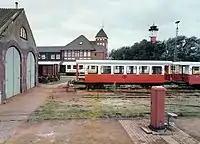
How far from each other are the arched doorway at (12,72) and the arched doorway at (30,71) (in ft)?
10.7

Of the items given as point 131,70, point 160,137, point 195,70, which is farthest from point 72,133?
point 195,70

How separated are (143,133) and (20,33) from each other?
15318 mm

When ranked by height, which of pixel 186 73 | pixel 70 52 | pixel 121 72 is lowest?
pixel 186 73

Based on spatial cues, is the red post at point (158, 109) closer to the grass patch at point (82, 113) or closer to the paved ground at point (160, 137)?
the paved ground at point (160, 137)

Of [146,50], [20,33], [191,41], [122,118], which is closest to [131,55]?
[146,50]

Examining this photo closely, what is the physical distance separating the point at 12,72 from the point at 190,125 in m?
12.8

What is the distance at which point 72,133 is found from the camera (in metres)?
9.12

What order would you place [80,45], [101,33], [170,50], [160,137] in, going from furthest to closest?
[101,33]
[80,45]
[170,50]
[160,137]

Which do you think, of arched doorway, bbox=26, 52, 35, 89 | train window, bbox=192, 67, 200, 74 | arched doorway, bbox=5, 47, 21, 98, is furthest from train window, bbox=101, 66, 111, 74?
train window, bbox=192, 67, 200, 74

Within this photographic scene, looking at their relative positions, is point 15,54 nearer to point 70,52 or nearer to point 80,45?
point 70,52

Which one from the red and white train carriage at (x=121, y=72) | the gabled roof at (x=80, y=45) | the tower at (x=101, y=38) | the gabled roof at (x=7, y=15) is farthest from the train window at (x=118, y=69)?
the tower at (x=101, y=38)

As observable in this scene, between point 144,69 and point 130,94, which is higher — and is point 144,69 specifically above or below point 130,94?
above

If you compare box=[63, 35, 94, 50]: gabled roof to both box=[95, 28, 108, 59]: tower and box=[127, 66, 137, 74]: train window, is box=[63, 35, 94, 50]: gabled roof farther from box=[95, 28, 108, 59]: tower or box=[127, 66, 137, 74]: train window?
box=[127, 66, 137, 74]: train window

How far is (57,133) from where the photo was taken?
9141mm
